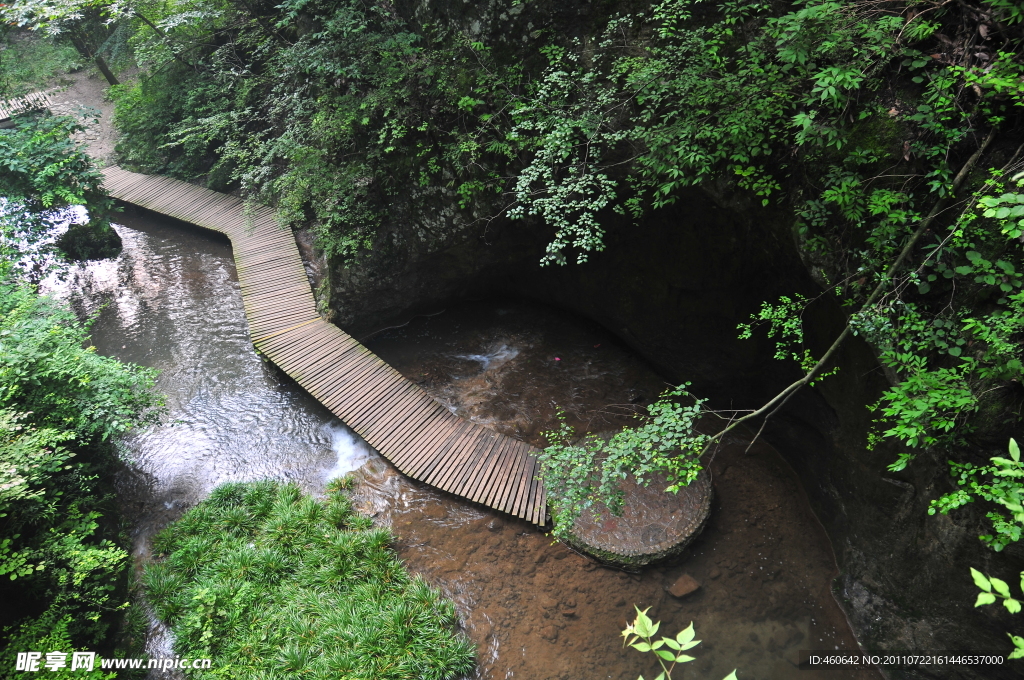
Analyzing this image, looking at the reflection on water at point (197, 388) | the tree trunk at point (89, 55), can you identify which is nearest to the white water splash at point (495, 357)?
the reflection on water at point (197, 388)

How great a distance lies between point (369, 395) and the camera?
31.8ft

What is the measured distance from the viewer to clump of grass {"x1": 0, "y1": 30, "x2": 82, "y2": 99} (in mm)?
14430

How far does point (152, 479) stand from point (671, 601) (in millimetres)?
8925

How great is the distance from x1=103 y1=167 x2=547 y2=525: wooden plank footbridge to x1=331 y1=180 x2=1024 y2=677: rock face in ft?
3.65

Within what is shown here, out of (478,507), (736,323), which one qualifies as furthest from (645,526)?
(736,323)

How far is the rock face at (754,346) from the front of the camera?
5.68 meters

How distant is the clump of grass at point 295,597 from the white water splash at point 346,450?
0.62m

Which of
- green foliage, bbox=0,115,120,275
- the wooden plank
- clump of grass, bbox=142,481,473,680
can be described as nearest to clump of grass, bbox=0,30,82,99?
green foliage, bbox=0,115,120,275

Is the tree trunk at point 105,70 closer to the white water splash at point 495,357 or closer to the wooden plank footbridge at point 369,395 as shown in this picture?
the wooden plank footbridge at point 369,395

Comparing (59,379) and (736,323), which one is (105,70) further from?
(736,323)

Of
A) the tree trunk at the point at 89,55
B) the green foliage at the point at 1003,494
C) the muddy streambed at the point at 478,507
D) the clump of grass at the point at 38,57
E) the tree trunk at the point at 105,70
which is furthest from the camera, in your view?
the tree trunk at the point at 89,55

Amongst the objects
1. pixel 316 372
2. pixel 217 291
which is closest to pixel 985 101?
pixel 316 372

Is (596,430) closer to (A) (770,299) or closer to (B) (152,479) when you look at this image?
(A) (770,299)

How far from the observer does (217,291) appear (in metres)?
12.8
